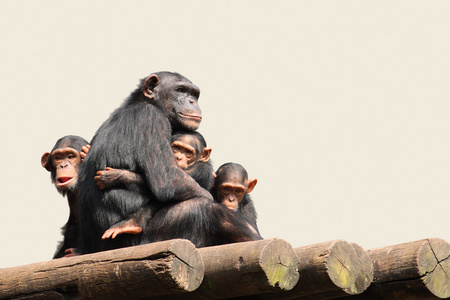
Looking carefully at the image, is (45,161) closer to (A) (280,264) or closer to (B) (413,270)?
(A) (280,264)

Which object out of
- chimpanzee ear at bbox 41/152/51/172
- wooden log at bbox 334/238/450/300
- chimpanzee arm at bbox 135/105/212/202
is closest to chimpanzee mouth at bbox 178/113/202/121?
chimpanzee arm at bbox 135/105/212/202

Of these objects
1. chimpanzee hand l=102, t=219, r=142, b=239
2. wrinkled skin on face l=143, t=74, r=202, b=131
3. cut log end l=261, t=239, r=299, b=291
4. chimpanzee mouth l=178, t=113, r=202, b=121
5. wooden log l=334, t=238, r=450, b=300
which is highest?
wrinkled skin on face l=143, t=74, r=202, b=131

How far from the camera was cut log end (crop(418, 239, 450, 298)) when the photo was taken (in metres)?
4.48

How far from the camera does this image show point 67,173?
7031 mm

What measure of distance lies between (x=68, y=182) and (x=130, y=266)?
121 inches

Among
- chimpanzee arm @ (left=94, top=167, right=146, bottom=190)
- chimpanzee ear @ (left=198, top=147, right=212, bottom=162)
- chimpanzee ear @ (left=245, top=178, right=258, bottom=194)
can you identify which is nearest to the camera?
chimpanzee arm @ (left=94, top=167, right=146, bottom=190)

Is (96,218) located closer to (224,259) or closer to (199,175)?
(199,175)

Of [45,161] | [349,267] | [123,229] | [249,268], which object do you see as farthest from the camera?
[45,161]

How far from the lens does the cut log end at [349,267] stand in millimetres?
4180

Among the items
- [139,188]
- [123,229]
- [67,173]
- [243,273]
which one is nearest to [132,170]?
[139,188]

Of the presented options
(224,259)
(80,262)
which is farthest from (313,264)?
(80,262)

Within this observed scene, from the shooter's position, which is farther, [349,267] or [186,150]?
[186,150]

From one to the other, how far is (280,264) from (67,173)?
11.3 feet

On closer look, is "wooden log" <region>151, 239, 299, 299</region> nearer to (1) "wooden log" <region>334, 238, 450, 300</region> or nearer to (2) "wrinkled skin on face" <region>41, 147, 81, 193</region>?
(1) "wooden log" <region>334, 238, 450, 300</region>
